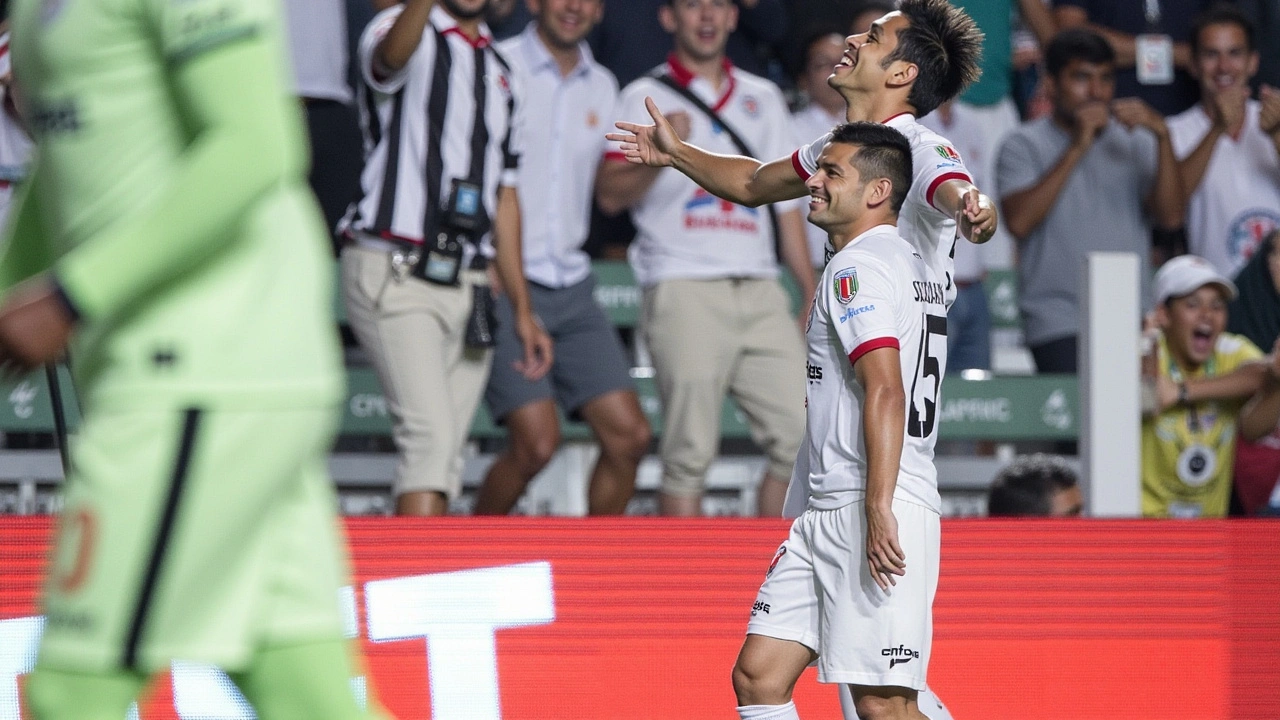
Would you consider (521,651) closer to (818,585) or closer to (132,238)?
(818,585)

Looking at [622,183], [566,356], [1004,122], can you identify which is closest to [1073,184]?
[1004,122]

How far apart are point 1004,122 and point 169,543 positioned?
7.07 meters

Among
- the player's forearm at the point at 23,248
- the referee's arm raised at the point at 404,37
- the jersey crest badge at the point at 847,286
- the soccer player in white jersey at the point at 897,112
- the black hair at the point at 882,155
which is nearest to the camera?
the player's forearm at the point at 23,248

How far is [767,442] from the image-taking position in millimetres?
6699

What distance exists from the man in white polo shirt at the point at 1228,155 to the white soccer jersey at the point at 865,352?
462 centimetres

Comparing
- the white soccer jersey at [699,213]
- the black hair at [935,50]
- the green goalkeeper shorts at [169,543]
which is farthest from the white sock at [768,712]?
the white soccer jersey at [699,213]

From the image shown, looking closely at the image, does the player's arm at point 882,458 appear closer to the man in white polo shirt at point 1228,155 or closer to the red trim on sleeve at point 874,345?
the red trim on sleeve at point 874,345

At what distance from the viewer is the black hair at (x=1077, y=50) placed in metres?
7.47

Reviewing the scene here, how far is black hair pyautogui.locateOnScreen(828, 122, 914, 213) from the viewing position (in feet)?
12.3

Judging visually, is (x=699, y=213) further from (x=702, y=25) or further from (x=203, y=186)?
(x=203, y=186)

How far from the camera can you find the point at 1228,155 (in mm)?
8125

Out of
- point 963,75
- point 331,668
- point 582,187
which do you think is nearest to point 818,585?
point 963,75

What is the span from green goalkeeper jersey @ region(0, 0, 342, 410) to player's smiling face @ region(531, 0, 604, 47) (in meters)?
4.63

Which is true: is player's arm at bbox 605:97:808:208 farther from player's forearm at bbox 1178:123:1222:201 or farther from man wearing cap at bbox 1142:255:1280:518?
player's forearm at bbox 1178:123:1222:201
